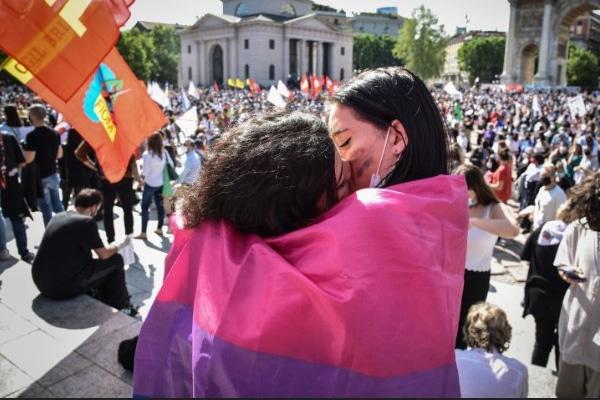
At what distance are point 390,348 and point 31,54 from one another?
2867 millimetres

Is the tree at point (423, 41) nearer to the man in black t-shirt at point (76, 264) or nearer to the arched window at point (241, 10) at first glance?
the arched window at point (241, 10)

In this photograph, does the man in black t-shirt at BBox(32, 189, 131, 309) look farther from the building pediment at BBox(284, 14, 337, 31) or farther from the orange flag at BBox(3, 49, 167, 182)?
the building pediment at BBox(284, 14, 337, 31)

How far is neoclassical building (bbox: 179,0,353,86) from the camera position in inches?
2894

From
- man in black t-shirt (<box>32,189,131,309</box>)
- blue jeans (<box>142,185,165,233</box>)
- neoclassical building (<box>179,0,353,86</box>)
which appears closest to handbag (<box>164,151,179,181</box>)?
blue jeans (<box>142,185,165,233</box>)

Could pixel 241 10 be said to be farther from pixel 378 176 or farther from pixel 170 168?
pixel 378 176

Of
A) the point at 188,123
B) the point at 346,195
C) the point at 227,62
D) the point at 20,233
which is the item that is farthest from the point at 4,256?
the point at 227,62

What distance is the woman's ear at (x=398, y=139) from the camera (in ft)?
4.95

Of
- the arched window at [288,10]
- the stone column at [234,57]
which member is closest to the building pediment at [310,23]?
the stone column at [234,57]

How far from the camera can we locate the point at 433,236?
1087 millimetres

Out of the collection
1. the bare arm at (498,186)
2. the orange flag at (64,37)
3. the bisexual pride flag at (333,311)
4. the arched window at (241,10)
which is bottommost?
the bare arm at (498,186)

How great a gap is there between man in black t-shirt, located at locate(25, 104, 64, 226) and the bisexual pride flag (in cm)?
670

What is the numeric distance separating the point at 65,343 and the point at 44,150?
14.5 feet

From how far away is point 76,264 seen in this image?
4523 millimetres

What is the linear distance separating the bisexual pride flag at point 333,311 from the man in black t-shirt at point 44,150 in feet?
22.0
